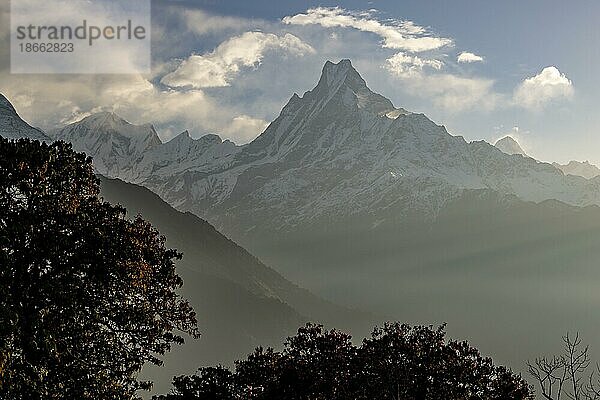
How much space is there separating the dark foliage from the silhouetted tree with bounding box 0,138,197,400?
12.8 ft

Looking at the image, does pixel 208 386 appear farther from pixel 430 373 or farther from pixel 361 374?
pixel 430 373

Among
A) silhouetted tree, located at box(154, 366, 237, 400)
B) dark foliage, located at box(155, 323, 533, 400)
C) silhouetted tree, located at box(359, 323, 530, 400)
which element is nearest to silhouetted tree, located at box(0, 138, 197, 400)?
silhouetted tree, located at box(154, 366, 237, 400)

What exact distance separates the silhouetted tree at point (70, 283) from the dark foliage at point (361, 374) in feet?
12.8

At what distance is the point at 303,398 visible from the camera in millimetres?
21891

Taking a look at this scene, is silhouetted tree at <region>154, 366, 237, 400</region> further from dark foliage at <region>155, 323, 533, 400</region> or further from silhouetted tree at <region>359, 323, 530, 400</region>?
silhouetted tree at <region>359, 323, 530, 400</region>

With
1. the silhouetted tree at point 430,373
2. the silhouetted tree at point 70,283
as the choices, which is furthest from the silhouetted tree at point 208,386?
the silhouetted tree at point 430,373

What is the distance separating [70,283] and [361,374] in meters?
11.2

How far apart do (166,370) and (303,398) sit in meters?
101

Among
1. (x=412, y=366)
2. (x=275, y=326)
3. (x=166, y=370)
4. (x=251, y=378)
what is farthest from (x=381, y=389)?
(x=275, y=326)

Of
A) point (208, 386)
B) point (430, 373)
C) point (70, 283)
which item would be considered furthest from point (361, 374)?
point (70, 283)

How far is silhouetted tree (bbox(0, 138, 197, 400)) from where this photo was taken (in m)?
17.5

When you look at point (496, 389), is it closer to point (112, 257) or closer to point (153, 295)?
point (153, 295)

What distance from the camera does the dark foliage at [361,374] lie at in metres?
22.5

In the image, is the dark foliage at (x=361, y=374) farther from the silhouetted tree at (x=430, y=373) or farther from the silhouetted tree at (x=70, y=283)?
the silhouetted tree at (x=70, y=283)
